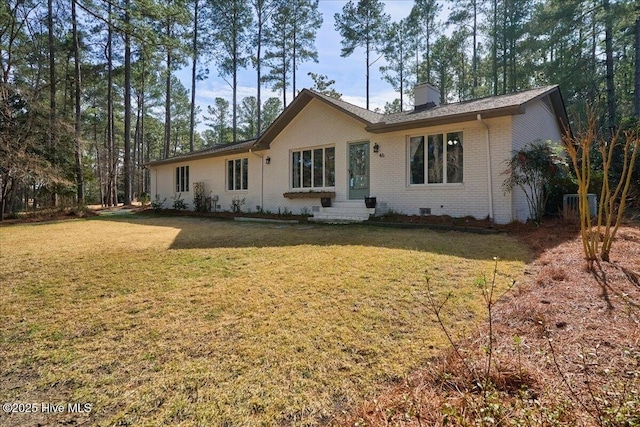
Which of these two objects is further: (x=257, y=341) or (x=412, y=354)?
(x=257, y=341)

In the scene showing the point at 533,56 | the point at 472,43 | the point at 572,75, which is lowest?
the point at 572,75

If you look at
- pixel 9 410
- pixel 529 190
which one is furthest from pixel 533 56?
pixel 9 410

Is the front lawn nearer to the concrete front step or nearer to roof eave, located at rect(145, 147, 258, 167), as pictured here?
the concrete front step

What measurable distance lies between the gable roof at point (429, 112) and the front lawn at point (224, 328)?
3883 millimetres

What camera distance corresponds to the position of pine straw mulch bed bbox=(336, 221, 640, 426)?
1608 mm

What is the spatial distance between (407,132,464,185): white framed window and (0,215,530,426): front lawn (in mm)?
3767

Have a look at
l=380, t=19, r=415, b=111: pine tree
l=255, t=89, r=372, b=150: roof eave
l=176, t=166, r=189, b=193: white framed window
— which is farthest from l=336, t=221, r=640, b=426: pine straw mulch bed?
l=380, t=19, r=415, b=111: pine tree

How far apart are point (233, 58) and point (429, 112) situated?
786 inches

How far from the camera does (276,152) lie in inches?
516

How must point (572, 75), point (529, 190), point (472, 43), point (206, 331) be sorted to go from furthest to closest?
point (472, 43), point (572, 75), point (529, 190), point (206, 331)

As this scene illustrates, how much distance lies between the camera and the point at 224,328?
2.87 m

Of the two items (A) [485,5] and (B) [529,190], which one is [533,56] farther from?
(B) [529,190]

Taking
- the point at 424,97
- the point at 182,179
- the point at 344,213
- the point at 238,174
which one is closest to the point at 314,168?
the point at 344,213

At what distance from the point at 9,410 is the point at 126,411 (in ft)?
2.55
